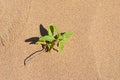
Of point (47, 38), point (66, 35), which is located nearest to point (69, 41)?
point (66, 35)

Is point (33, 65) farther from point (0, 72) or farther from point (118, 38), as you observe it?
point (118, 38)

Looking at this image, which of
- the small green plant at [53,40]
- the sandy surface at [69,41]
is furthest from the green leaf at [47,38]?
the sandy surface at [69,41]

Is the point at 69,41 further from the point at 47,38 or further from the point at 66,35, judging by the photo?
A: the point at 47,38

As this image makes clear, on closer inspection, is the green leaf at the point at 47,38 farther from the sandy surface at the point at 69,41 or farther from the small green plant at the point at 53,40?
the sandy surface at the point at 69,41

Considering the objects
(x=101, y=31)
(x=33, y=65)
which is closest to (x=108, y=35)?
(x=101, y=31)

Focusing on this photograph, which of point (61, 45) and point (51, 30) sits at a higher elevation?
point (51, 30)

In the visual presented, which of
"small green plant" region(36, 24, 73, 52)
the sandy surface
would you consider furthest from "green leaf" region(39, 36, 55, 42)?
the sandy surface
